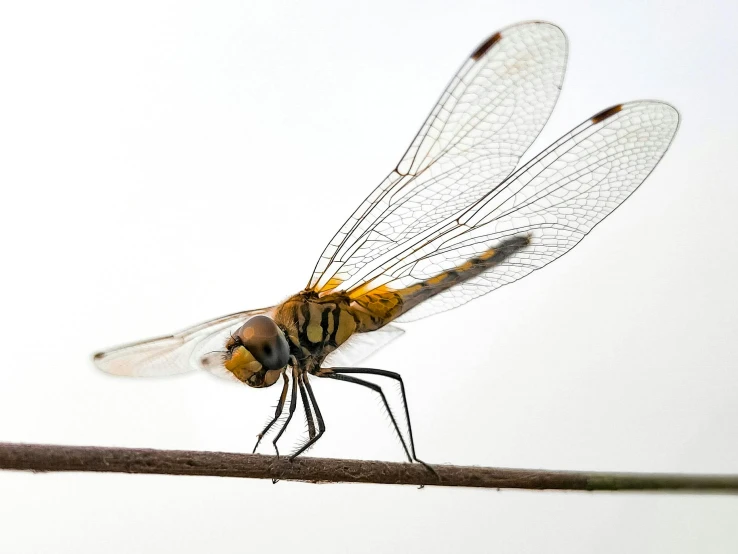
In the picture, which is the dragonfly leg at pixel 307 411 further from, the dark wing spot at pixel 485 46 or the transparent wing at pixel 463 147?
the dark wing spot at pixel 485 46

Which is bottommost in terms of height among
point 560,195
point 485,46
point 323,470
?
point 323,470

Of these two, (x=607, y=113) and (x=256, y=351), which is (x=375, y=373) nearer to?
(x=256, y=351)

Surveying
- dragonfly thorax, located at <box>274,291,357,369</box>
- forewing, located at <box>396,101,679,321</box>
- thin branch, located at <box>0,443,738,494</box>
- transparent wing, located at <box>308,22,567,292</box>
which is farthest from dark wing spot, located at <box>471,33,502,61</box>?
thin branch, located at <box>0,443,738,494</box>

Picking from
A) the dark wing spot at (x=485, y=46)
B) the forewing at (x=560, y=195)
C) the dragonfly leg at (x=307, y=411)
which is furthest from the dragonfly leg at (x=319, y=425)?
the dark wing spot at (x=485, y=46)

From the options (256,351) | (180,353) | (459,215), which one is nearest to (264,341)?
(256,351)

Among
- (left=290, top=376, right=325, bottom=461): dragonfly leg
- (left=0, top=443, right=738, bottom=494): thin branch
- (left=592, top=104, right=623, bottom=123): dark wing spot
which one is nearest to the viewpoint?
(left=0, top=443, right=738, bottom=494): thin branch

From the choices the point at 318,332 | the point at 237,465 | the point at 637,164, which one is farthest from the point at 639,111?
the point at 237,465

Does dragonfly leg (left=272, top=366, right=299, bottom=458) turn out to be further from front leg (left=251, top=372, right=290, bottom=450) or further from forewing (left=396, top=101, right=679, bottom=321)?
forewing (left=396, top=101, right=679, bottom=321)

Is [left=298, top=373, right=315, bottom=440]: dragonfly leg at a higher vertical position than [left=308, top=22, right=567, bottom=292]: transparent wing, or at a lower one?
lower
